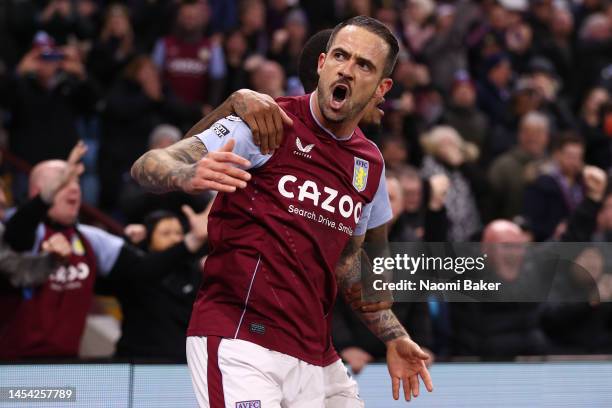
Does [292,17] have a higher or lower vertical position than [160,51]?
higher

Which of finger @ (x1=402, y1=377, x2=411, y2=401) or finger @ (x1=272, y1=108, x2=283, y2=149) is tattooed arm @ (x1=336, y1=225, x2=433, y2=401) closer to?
finger @ (x1=402, y1=377, x2=411, y2=401)

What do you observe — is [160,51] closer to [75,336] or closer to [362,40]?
[75,336]

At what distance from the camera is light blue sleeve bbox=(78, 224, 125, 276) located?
296 inches

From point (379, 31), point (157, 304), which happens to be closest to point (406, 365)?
point (379, 31)

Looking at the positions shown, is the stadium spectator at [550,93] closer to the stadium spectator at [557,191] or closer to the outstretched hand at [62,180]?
the stadium spectator at [557,191]

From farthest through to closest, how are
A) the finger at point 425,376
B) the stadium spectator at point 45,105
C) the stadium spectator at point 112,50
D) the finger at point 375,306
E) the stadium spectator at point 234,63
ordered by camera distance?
the stadium spectator at point 234,63
the stadium spectator at point 112,50
the stadium spectator at point 45,105
the finger at point 375,306
the finger at point 425,376

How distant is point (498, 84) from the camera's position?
13.7m

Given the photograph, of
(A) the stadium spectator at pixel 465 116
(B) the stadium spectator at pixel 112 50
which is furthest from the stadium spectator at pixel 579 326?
(B) the stadium spectator at pixel 112 50

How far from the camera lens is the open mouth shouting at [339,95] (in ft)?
14.3

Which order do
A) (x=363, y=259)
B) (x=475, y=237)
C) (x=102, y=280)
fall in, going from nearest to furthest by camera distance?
1. (x=363, y=259)
2. (x=102, y=280)
3. (x=475, y=237)

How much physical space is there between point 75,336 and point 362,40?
3798 millimetres

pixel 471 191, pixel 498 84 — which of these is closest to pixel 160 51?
pixel 471 191

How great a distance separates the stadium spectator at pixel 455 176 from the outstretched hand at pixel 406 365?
5.78 meters

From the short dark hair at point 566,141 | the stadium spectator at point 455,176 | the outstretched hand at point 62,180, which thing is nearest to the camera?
the outstretched hand at point 62,180
